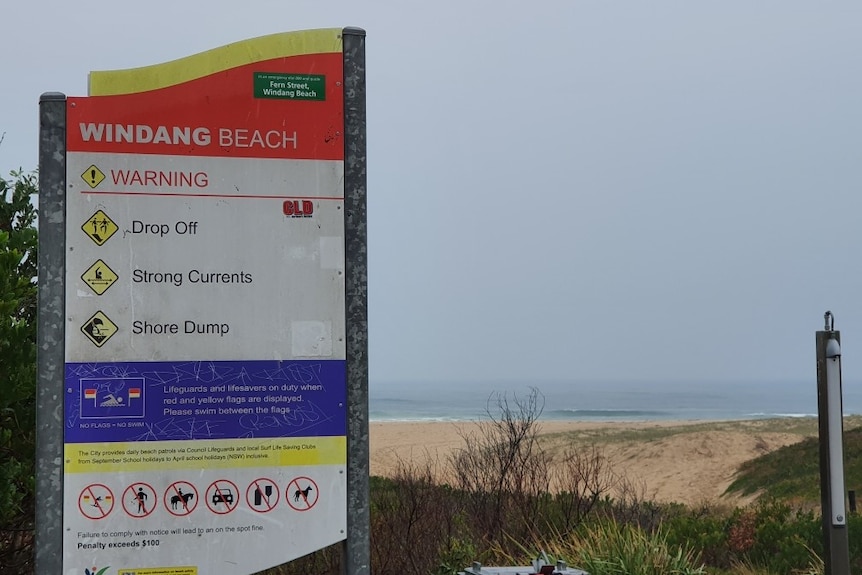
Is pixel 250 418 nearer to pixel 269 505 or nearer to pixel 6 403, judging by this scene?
pixel 269 505

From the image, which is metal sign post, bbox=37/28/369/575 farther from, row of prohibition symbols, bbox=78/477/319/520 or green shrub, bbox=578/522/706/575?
green shrub, bbox=578/522/706/575

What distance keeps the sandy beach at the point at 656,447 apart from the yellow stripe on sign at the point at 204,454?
20.1 m

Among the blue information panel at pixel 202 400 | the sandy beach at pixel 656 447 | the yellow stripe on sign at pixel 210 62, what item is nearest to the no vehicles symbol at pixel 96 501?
the blue information panel at pixel 202 400

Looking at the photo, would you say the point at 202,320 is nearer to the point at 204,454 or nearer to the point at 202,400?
the point at 202,400

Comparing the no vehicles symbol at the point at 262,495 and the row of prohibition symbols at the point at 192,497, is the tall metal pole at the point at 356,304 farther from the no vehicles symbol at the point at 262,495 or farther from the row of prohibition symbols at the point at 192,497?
the no vehicles symbol at the point at 262,495

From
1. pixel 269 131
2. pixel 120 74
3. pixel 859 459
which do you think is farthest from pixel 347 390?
pixel 859 459

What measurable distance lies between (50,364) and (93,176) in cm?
83

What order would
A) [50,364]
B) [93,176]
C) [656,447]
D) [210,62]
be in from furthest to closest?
[656,447]
[210,62]
[93,176]
[50,364]

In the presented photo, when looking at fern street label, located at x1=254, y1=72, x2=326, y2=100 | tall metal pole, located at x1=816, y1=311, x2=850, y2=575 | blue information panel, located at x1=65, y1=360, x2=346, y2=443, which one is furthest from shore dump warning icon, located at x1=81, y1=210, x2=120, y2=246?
tall metal pole, located at x1=816, y1=311, x2=850, y2=575

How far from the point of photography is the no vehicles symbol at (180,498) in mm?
3990

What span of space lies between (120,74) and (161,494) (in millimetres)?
1861

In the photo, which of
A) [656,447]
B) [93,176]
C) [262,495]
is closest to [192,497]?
[262,495]

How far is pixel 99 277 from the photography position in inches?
157

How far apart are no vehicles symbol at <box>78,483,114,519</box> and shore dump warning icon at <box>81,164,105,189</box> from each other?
1.30 metres
